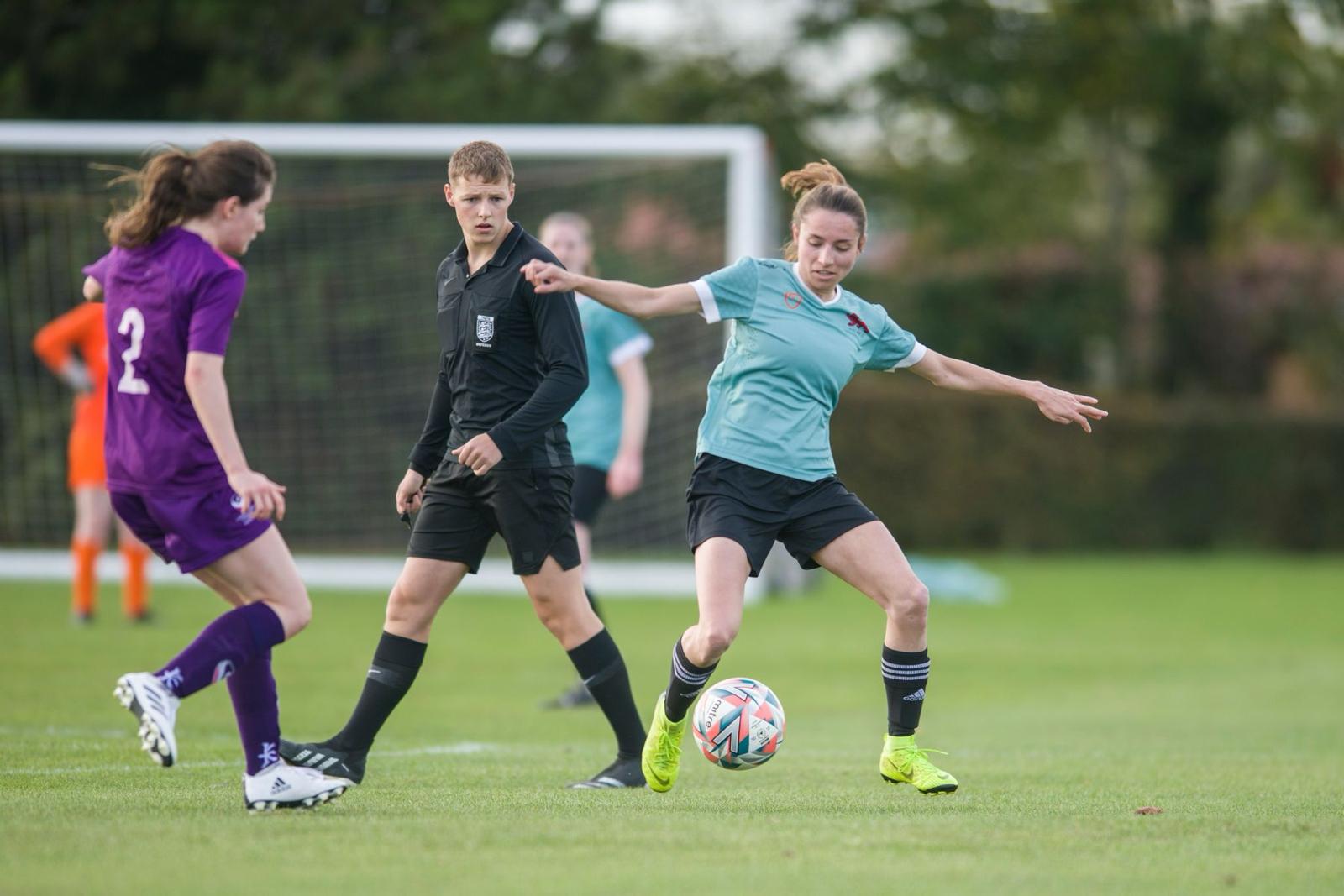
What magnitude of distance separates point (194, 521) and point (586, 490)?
418 centimetres

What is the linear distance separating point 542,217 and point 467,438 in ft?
44.7

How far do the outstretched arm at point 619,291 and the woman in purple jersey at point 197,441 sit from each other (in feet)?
3.06

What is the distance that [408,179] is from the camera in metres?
19.9

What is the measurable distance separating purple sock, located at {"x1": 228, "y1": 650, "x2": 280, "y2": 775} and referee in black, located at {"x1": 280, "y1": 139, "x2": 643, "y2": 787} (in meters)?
0.48

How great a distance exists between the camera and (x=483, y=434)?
5.60 metres

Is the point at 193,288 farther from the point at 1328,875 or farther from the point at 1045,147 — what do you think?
the point at 1045,147

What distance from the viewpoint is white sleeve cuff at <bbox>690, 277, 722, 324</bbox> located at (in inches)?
232

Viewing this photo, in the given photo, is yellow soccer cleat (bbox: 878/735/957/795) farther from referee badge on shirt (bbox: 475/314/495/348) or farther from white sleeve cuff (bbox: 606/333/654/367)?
white sleeve cuff (bbox: 606/333/654/367)

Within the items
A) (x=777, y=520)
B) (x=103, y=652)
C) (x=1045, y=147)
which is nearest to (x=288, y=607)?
(x=777, y=520)

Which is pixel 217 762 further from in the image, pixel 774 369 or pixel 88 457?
pixel 88 457

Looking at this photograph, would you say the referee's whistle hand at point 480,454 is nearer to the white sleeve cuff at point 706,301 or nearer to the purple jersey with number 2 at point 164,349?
the purple jersey with number 2 at point 164,349

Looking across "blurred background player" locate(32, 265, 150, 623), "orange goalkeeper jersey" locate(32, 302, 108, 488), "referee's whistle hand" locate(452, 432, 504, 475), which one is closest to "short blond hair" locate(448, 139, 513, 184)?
"referee's whistle hand" locate(452, 432, 504, 475)

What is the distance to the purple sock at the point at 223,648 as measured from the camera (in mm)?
5039

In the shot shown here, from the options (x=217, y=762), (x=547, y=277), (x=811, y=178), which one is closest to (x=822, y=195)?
(x=811, y=178)
